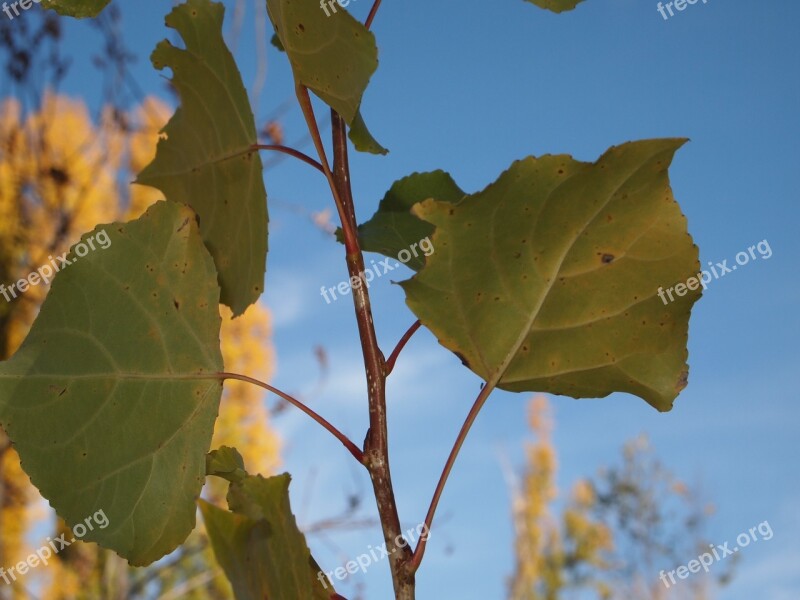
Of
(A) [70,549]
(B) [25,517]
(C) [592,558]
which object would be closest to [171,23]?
(A) [70,549]

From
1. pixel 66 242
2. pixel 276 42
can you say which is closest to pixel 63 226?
pixel 66 242

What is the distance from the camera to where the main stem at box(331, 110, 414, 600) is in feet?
1.52

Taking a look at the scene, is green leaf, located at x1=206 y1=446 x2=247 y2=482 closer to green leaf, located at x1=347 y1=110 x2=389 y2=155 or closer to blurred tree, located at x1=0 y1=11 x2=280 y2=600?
green leaf, located at x1=347 y1=110 x2=389 y2=155

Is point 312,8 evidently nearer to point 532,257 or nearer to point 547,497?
point 532,257

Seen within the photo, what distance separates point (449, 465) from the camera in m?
0.52

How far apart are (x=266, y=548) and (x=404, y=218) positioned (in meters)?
0.29

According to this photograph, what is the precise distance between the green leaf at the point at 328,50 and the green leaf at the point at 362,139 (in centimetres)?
12

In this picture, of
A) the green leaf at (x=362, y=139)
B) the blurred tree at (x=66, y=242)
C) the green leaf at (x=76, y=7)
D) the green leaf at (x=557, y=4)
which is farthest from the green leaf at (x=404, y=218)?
the blurred tree at (x=66, y=242)

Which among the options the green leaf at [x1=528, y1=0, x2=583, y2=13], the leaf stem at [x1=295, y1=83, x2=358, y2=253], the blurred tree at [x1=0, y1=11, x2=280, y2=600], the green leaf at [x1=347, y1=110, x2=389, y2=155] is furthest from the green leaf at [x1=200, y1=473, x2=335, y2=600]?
the blurred tree at [x1=0, y1=11, x2=280, y2=600]

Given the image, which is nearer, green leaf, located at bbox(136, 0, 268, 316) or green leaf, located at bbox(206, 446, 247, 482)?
green leaf, located at bbox(206, 446, 247, 482)

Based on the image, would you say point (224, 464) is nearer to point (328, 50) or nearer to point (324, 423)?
point (324, 423)

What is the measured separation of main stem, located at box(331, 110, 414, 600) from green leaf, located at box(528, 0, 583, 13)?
8.4 inches

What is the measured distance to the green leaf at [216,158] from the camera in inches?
24.5

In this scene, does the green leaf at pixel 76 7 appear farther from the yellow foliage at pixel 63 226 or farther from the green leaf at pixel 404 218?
the yellow foliage at pixel 63 226
